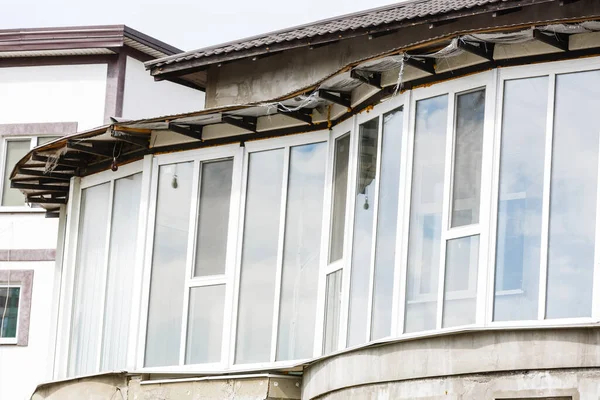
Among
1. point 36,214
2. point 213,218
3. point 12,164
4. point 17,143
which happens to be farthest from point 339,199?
point 17,143

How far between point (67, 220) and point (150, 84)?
799cm

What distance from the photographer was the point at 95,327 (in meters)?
17.6

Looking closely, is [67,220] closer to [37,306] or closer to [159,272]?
[159,272]

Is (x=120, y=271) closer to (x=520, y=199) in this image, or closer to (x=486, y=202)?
(x=486, y=202)

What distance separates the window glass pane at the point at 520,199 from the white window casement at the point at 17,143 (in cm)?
1410

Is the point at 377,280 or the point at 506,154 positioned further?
the point at 377,280

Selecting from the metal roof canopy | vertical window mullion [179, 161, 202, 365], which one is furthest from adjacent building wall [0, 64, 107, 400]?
vertical window mullion [179, 161, 202, 365]

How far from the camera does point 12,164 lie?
82.7 feet

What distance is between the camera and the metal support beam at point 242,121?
15617mm

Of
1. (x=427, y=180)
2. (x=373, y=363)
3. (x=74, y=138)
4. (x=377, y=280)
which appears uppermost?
(x=74, y=138)

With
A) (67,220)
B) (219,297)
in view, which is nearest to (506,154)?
(219,297)

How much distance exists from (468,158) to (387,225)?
1305 mm

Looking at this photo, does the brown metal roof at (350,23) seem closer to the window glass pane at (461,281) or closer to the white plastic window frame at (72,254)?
the white plastic window frame at (72,254)

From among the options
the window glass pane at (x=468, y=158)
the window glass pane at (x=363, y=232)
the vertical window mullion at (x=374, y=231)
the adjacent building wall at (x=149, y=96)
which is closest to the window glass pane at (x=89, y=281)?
the window glass pane at (x=363, y=232)
